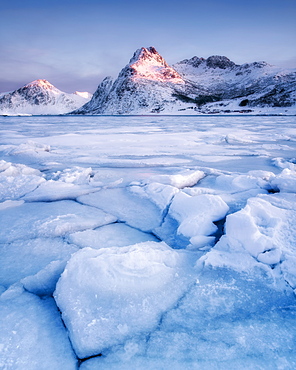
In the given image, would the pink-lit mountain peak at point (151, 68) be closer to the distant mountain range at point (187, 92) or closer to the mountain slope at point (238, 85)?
the distant mountain range at point (187, 92)

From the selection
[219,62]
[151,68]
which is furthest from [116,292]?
[219,62]

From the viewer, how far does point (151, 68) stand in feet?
415

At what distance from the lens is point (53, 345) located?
105 cm

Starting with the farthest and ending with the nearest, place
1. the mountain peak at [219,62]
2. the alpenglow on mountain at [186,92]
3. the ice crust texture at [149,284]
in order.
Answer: the mountain peak at [219,62], the alpenglow on mountain at [186,92], the ice crust texture at [149,284]

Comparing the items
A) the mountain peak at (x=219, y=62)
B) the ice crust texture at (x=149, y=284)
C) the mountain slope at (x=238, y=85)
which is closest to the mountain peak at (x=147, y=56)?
the mountain slope at (x=238, y=85)

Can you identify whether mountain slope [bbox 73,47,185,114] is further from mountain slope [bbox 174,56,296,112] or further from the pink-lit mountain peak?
mountain slope [bbox 174,56,296,112]

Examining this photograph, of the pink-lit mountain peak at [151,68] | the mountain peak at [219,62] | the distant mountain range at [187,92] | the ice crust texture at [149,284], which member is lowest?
the ice crust texture at [149,284]

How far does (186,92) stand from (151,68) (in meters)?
35.3

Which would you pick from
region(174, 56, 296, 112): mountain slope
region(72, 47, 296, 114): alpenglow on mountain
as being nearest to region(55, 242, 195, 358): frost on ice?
region(72, 47, 296, 114): alpenglow on mountain

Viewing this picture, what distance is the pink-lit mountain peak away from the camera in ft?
374

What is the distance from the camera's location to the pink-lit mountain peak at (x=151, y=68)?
374 feet

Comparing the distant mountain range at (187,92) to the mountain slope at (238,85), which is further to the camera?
the mountain slope at (238,85)

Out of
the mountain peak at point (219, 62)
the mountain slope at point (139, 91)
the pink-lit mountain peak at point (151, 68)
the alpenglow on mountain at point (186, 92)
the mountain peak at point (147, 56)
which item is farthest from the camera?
the mountain peak at point (219, 62)

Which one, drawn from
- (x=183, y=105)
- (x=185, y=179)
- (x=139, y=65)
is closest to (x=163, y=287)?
(x=185, y=179)
